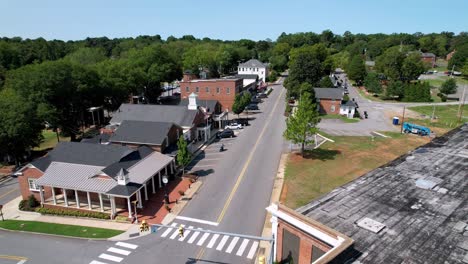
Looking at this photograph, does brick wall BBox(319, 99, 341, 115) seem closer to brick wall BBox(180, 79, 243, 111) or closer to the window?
brick wall BBox(180, 79, 243, 111)

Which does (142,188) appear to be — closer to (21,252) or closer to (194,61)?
(21,252)

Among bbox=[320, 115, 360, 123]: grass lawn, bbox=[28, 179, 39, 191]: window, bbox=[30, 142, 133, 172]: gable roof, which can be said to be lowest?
bbox=[28, 179, 39, 191]: window

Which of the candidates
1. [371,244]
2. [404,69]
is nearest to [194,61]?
[404,69]

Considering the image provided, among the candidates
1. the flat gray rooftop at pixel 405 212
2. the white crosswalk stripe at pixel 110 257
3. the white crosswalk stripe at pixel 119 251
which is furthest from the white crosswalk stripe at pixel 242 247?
the white crosswalk stripe at pixel 110 257

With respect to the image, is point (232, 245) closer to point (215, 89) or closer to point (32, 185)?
point (32, 185)

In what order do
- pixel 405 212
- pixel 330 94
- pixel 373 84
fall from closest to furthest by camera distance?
pixel 405 212 → pixel 330 94 → pixel 373 84

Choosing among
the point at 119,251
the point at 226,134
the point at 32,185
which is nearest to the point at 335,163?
the point at 226,134

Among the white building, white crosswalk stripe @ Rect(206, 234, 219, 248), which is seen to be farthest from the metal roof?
the white building
